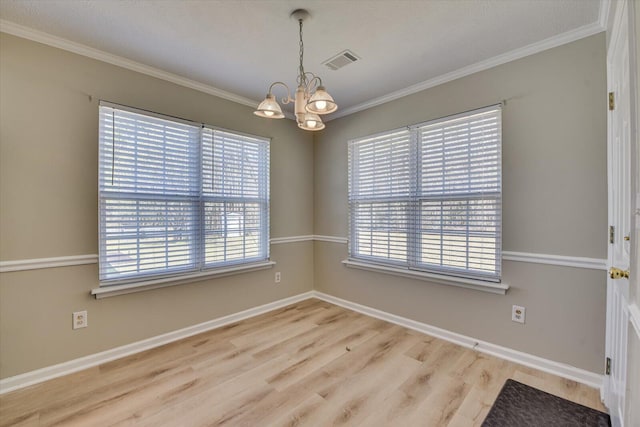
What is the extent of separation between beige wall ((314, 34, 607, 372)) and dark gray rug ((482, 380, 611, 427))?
0.41 metres

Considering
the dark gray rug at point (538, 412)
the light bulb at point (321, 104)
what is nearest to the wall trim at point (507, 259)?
the dark gray rug at point (538, 412)

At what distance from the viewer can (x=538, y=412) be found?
5.65 ft

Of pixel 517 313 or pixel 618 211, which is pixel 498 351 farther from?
pixel 618 211

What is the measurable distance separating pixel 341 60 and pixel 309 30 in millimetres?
472

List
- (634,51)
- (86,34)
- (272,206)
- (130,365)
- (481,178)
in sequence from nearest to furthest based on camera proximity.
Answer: (634,51), (86,34), (130,365), (481,178), (272,206)

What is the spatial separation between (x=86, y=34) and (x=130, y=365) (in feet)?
8.32

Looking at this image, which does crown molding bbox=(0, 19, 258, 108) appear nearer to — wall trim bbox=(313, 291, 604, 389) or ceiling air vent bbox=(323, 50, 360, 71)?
ceiling air vent bbox=(323, 50, 360, 71)

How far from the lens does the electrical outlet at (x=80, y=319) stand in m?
2.19

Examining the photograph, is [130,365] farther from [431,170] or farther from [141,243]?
[431,170]

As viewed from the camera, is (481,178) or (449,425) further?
(481,178)

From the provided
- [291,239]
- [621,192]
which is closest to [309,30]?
[621,192]

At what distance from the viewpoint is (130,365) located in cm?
225

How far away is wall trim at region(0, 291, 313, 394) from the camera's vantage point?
197 cm

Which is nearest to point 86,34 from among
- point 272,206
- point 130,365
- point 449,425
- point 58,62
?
point 58,62
